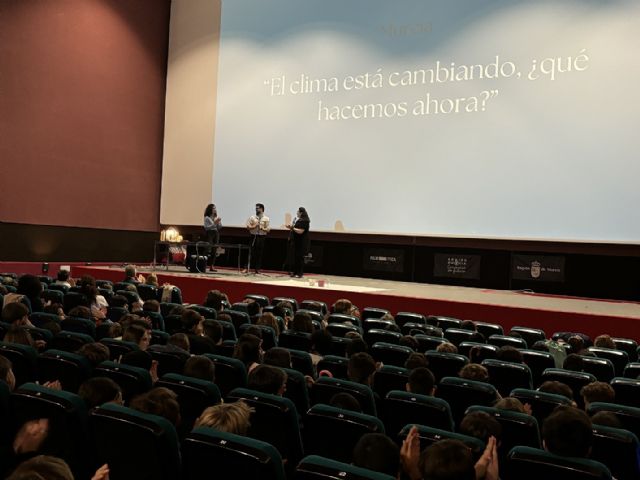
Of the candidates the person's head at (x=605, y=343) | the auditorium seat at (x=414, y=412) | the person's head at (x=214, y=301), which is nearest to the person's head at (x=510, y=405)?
the auditorium seat at (x=414, y=412)

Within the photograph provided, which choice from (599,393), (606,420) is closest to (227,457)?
(606,420)

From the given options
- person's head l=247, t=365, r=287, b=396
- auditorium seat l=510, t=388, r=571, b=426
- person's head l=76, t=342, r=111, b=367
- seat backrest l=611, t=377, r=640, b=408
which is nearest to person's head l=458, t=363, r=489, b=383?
auditorium seat l=510, t=388, r=571, b=426

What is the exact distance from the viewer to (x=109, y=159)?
1344cm

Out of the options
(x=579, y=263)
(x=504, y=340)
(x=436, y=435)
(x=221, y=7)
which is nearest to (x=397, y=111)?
(x=579, y=263)

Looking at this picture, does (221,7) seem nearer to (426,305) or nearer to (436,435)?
(426,305)

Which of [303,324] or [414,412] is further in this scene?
[303,324]

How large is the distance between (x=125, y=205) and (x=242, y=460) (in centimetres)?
1275

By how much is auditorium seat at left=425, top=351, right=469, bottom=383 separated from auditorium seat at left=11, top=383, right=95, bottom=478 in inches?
93.4

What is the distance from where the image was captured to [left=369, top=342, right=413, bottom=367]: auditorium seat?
4305 mm

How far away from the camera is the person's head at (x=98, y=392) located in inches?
105

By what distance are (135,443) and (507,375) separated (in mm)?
2524

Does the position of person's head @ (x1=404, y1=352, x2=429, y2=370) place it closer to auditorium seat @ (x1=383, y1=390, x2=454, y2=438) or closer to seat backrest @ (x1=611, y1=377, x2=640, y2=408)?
auditorium seat @ (x1=383, y1=390, x2=454, y2=438)

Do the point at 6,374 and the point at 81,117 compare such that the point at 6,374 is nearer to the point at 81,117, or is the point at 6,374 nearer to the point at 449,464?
the point at 449,464

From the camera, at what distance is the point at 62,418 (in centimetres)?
244
